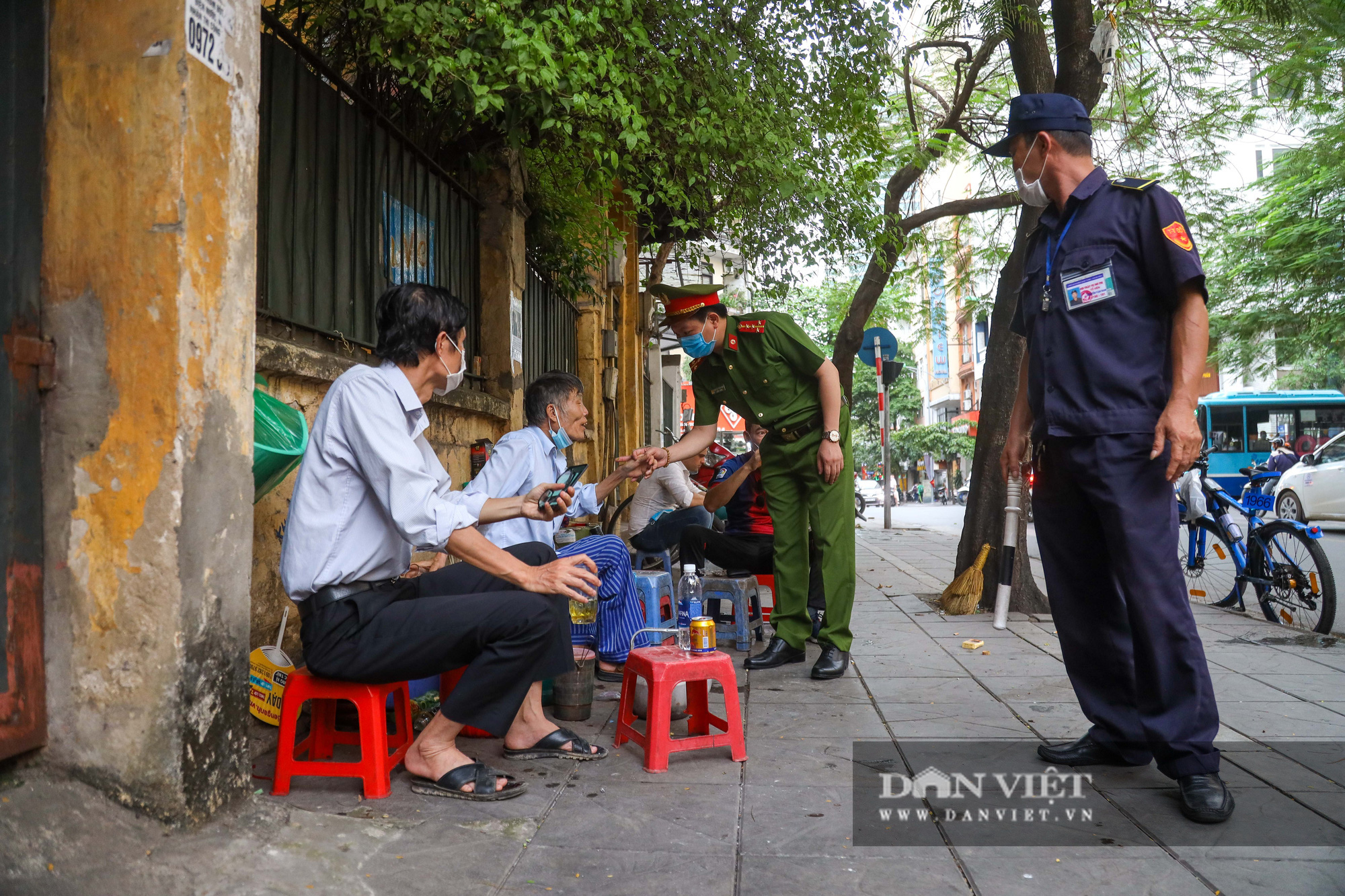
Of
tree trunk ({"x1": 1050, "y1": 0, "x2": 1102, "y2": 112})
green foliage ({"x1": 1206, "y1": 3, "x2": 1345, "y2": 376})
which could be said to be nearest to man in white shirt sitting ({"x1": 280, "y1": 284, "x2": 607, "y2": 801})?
tree trunk ({"x1": 1050, "y1": 0, "x2": 1102, "y2": 112})

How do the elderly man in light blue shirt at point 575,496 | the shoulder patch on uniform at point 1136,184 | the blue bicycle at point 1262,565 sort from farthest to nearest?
1. the blue bicycle at point 1262,565
2. the elderly man in light blue shirt at point 575,496
3. the shoulder patch on uniform at point 1136,184

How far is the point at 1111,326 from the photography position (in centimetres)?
302

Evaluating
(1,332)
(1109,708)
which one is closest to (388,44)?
(1,332)

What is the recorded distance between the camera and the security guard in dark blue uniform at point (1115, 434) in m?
2.84

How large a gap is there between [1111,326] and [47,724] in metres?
3.12

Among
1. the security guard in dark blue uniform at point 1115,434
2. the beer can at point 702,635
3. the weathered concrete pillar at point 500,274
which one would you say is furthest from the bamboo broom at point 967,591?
the beer can at point 702,635

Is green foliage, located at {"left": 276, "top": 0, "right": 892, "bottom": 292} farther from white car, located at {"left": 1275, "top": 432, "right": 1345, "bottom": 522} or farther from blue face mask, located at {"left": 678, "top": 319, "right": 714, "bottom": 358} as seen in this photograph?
white car, located at {"left": 1275, "top": 432, "right": 1345, "bottom": 522}

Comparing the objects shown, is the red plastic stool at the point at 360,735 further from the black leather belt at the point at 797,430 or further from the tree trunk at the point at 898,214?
the tree trunk at the point at 898,214

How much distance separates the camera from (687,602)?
433cm

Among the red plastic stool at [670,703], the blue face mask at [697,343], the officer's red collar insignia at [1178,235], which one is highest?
the officer's red collar insignia at [1178,235]

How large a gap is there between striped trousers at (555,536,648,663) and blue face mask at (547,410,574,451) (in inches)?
17.5

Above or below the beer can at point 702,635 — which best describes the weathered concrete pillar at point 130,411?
above

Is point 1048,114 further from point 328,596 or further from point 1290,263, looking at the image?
point 1290,263

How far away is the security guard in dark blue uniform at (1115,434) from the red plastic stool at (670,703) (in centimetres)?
105
